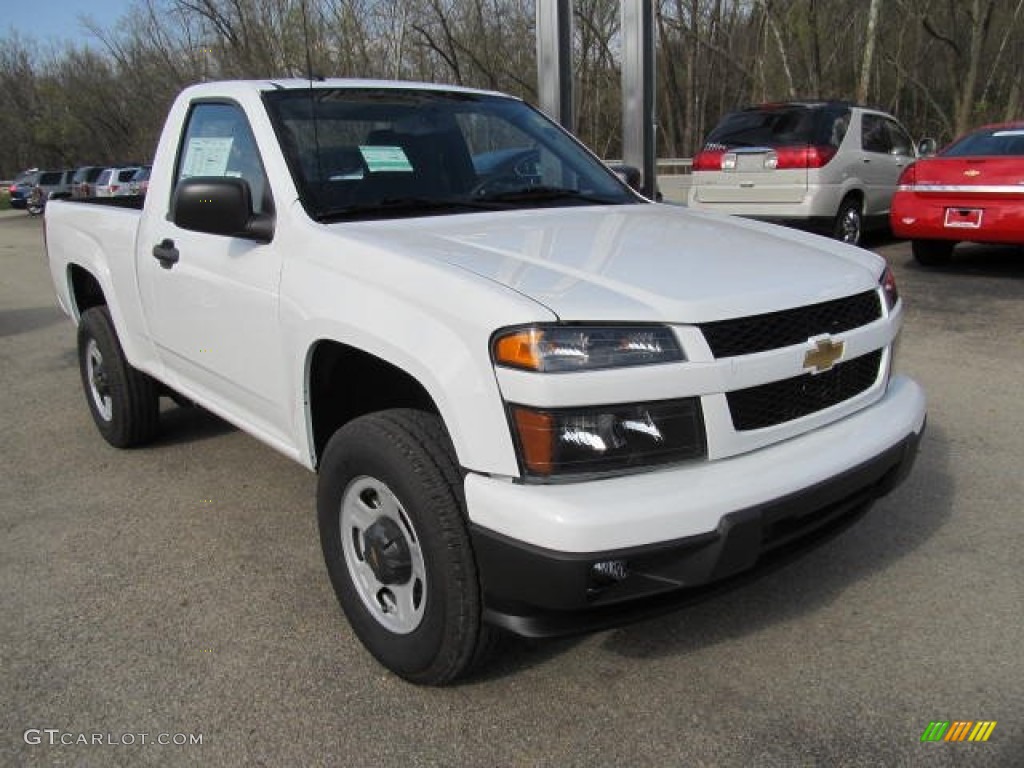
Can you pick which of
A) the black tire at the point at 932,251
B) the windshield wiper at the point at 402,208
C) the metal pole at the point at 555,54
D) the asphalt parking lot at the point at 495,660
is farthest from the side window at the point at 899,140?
the windshield wiper at the point at 402,208

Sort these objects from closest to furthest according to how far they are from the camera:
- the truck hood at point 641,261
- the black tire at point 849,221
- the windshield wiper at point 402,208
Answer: the truck hood at point 641,261
the windshield wiper at point 402,208
the black tire at point 849,221

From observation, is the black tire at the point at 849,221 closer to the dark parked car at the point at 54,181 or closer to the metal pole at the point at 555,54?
the metal pole at the point at 555,54

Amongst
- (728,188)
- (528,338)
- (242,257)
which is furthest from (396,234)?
(728,188)

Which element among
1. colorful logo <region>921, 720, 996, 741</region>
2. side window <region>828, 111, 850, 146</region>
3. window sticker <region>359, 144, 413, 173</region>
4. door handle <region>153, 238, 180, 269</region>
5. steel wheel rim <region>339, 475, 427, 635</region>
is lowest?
colorful logo <region>921, 720, 996, 741</region>

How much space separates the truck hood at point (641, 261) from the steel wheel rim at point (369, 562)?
73 cm

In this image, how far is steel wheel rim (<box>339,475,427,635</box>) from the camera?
2.43m

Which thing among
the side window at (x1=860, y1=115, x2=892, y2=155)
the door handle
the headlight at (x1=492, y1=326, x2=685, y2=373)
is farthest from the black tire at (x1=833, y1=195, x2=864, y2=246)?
the headlight at (x1=492, y1=326, x2=685, y2=373)

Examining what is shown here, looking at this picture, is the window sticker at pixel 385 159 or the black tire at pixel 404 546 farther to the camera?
the window sticker at pixel 385 159

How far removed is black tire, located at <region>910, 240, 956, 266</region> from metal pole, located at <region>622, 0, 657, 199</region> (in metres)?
2.93

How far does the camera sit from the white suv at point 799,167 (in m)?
9.40

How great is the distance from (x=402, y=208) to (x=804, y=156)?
7423mm

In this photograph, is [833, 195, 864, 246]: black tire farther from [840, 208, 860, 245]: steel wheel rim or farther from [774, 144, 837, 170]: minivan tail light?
[774, 144, 837, 170]: minivan tail light

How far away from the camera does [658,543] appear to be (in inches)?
78.7

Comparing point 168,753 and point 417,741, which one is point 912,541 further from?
point 168,753
